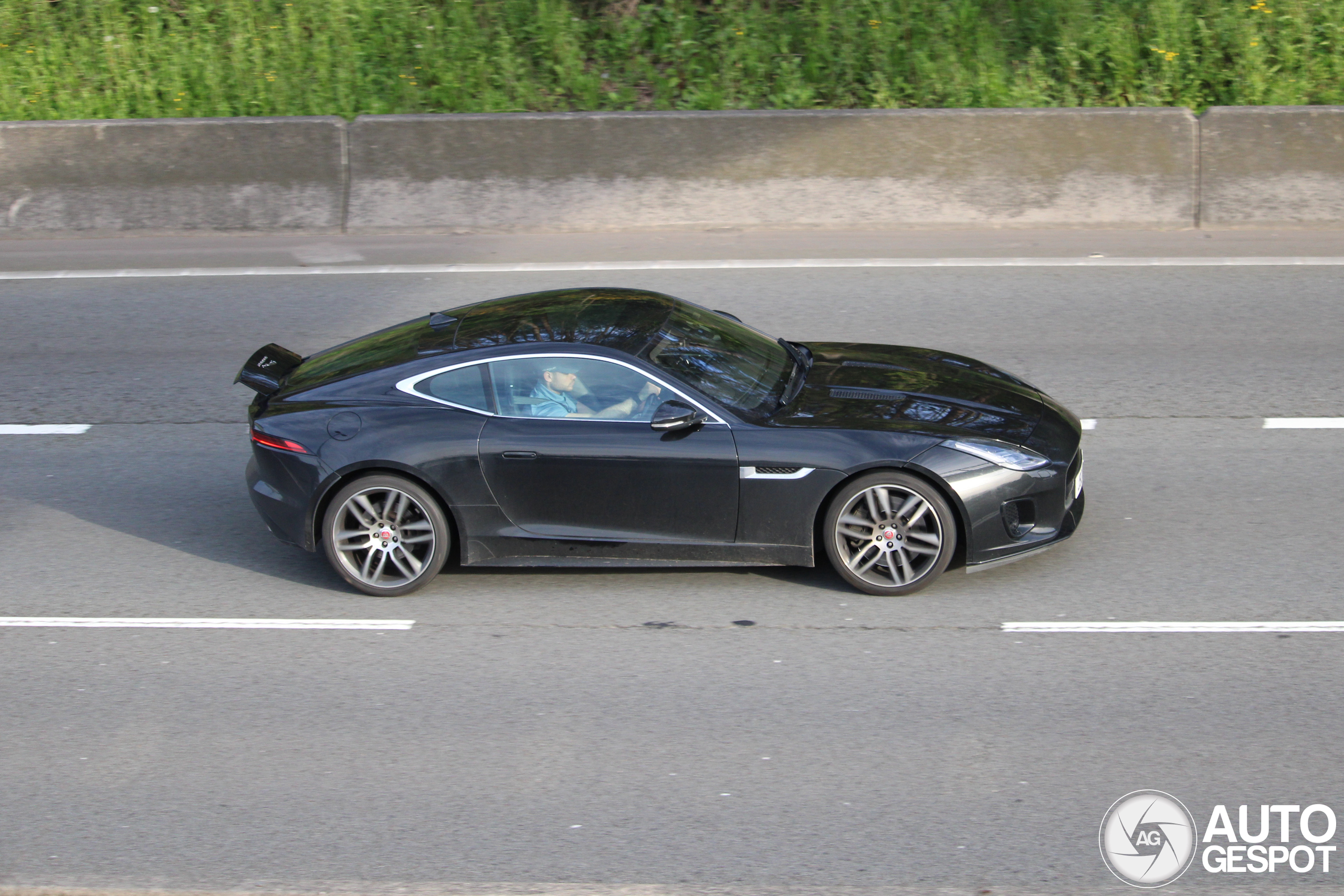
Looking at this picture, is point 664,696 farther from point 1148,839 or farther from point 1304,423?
point 1304,423

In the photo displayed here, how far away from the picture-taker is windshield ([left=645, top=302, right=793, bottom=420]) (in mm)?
6816

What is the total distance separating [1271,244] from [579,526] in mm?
8273

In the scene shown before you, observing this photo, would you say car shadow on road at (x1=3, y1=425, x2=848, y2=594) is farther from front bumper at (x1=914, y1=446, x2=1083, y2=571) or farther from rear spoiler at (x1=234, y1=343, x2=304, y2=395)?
rear spoiler at (x1=234, y1=343, x2=304, y2=395)

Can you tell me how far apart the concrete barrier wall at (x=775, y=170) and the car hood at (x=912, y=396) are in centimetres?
547

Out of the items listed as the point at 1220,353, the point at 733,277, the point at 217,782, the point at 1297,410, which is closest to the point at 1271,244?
the point at 1220,353

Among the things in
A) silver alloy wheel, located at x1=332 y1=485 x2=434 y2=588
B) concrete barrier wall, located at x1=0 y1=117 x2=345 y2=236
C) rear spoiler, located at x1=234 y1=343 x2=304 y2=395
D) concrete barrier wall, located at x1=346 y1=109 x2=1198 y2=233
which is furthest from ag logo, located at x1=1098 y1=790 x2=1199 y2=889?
concrete barrier wall, located at x1=0 y1=117 x2=345 y2=236

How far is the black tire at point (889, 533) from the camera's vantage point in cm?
655

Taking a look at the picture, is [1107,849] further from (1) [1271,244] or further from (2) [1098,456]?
(1) [1271,244]

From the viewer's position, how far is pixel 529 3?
15.6 m

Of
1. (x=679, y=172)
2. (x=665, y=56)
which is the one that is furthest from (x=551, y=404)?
(x=665, y=56)

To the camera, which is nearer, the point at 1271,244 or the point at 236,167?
the point at 1271,244

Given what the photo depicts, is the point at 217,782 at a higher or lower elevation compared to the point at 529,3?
lower

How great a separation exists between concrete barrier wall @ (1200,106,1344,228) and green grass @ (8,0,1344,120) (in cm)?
134

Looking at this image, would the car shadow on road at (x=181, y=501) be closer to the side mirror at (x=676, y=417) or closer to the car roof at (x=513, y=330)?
the side mirror at (x=676, y=417)
